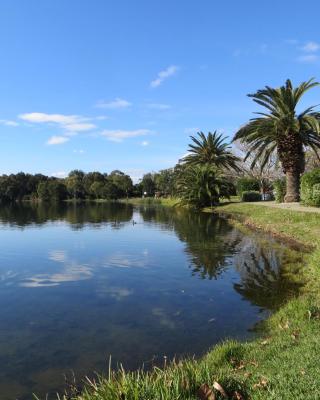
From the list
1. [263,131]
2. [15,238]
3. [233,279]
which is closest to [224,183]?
[263,131]

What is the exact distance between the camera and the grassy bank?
4.15 metres

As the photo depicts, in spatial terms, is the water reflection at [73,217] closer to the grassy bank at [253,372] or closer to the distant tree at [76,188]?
the grassy bank at [253,372]

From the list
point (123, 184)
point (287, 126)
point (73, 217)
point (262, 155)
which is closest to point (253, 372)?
point (287, 126)

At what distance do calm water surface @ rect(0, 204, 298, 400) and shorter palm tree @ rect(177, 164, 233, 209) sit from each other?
32142mm

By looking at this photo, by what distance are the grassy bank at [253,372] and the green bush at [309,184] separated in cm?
2062

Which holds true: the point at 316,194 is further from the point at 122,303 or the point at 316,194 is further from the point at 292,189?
the point at 122,303

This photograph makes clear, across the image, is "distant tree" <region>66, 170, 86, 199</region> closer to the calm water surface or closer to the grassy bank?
the calm water surface

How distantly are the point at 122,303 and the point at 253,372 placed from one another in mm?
6107

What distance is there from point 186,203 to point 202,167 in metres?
6.22

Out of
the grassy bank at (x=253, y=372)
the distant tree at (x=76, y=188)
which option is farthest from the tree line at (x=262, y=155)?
the distant tree at (x=76, y=188)

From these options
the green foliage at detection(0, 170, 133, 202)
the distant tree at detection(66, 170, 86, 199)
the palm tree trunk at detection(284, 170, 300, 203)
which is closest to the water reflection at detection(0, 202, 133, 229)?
the palm tree trunk at detection(284, 170, 300, 203)

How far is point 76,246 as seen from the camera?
870 inches

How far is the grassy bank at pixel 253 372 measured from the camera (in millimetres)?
4148

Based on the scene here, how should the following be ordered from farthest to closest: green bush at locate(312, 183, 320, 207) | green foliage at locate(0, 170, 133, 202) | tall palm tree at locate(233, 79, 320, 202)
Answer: green foliage at locate(0, 170, 133, 202) < tall palm tree at locate(233, 79, 320, 202) < green bush at locate(312, 183, 320, 207)
